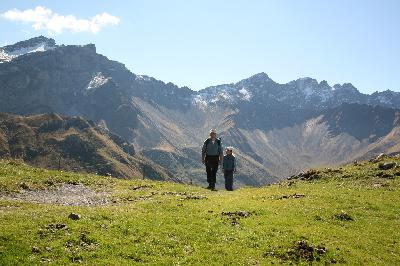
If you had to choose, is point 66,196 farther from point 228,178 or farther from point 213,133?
point 228,178

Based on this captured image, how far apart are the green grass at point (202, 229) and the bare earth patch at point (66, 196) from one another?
83 centimetres

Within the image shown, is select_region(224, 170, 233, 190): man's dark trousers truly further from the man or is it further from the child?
the man

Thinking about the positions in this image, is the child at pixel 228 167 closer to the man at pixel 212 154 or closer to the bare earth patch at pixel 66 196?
the man at pixel 212 154

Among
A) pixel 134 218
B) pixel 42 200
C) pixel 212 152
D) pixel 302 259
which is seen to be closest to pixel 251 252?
pixel 302 259

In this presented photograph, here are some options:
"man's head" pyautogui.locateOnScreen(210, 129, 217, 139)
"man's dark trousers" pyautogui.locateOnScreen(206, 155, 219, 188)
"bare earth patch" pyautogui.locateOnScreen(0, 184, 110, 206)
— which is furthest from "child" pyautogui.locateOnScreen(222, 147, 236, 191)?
"bare earth patch" pyautogui.locateOnScreen(0, 184, 110, 206)

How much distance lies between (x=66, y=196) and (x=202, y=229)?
1240 centimetres

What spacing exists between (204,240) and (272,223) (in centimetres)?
502

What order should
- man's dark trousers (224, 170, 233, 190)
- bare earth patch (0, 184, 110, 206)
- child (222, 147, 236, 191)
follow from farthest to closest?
man's dark trousers (224, 170, 233, 190) → child (222, 147, 236, 191) → bare earth patch (0, 184, 110, 206)

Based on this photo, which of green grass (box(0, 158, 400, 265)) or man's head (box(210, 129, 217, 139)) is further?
man's head (box(210, 129, 217, 139))

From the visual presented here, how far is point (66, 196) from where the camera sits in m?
31.5

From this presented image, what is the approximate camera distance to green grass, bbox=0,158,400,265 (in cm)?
1942

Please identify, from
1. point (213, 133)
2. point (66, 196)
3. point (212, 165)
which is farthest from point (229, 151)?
point (66, 196)

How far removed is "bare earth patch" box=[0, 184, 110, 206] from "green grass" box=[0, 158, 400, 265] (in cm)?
83

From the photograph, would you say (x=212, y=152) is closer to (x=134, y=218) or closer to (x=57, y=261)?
(x=134, y=218)
